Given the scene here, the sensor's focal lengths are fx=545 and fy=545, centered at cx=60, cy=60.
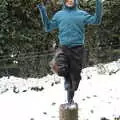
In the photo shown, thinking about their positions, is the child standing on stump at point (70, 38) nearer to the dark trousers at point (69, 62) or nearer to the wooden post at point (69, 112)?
the dark trousers at point (69, 62)

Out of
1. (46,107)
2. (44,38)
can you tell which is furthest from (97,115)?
(44,38)

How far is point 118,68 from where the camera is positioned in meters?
10.4

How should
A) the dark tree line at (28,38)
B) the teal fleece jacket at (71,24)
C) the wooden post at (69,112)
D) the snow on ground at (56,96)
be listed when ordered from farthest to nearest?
1. the dark tree line at (28,38)
2. the snow on ground at (56,96)
3. the teal fleece jacket at (71,24)
4. the wooden post at (69,112)

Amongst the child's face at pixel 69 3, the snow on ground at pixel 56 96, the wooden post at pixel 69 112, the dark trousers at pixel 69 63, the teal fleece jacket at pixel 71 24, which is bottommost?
the snow on ground at pixel 56 96

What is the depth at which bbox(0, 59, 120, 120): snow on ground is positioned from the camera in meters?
8.18

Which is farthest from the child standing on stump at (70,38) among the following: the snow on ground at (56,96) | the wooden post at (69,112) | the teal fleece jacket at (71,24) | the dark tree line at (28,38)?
the dark tree line at (28,38)

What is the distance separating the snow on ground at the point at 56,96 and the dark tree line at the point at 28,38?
282mm

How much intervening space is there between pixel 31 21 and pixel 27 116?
2687mm

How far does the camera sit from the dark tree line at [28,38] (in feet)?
33.0

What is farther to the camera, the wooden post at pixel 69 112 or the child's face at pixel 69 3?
the child's face at pixel 69 3

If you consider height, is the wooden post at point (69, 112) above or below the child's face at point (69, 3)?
below

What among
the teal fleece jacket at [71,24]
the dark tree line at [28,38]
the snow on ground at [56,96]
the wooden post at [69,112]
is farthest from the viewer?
the dark tree line at [28,38]

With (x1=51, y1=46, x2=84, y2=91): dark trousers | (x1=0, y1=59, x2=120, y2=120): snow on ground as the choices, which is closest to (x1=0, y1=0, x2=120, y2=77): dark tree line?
(x1=0, y1=59, x2=120, y2=120): snow on ground

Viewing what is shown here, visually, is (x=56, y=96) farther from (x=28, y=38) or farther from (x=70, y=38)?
(x=70, y=38)
